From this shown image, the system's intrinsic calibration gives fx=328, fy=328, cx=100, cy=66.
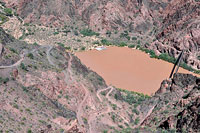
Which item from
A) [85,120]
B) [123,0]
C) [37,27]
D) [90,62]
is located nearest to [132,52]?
[90,62]

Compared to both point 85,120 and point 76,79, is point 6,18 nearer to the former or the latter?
point 76,79

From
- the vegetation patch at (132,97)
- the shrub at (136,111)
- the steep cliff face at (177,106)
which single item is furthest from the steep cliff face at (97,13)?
the shrub at (136,111)

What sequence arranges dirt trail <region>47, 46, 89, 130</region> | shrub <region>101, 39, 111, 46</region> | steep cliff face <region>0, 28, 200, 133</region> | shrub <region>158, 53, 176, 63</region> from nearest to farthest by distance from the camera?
steep cliff face <region>0, 28, 200, 133</region> → dirt trail <region>47, 46, 89, 130</region> → shrub <region>158, 53, 176, 63</region> → shrub <region>101, 39, 111, 46</region>

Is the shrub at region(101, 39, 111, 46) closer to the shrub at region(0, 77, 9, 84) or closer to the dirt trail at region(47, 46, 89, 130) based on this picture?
the dirt trail at region(47, 46, 89, 130)

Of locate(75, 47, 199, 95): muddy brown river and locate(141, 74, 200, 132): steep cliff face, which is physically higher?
locate(141, 74, 200, 132): steep cliff face

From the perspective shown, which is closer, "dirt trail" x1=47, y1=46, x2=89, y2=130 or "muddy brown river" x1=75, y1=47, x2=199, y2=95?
"dirt trail" x1=47, y1=46, x2=89, y2=130

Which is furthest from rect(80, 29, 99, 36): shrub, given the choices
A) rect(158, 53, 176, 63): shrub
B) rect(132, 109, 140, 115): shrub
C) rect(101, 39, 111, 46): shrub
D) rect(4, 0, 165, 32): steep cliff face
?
rect(132, 109, 140, 115): shrub

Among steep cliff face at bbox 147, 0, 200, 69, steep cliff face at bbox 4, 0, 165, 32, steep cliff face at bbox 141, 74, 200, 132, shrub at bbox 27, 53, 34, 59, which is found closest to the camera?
steep cliff face at bbox 141, 74, 200, 132

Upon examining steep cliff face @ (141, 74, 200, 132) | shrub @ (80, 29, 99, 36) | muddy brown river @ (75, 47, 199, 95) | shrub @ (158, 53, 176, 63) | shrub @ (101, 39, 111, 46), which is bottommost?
muddy brown river @ (75, 47, 199, 95)
